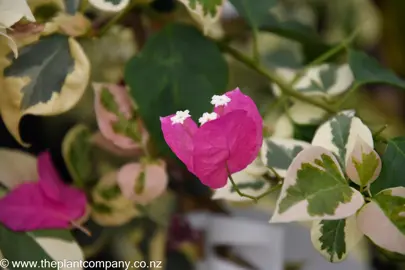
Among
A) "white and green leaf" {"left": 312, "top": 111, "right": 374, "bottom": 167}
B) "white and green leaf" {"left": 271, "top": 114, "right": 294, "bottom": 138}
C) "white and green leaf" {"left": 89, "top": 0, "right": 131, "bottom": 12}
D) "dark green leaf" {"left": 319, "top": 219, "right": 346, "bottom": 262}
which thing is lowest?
"white and green leaf" {"left": 271, "top": 114, "right": 294, "bottom": 138}

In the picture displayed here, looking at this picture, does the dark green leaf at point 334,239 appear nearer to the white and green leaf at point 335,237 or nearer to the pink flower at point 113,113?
the white and green leaf at point 335,237

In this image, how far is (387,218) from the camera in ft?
1.10

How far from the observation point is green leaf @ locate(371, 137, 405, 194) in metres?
0.36

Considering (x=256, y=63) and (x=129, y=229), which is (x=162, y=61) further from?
(x=129, y=229)

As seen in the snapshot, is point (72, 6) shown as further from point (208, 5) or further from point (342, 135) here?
point (342, 135)

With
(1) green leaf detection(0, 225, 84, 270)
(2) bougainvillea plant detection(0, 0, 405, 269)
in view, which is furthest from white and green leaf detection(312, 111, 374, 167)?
(1) green leaf detection(0, 225, 84, 270)

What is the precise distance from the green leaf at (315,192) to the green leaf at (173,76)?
12 centimetres

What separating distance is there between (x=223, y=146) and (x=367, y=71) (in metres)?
0.21

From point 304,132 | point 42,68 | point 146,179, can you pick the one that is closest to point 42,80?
point 42,68

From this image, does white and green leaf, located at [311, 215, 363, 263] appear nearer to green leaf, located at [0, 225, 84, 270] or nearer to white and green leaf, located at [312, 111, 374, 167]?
white and green leaf, located at [312, 111, 374, 167]

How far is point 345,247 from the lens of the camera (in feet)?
1.19

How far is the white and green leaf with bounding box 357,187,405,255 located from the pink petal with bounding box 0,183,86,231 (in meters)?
0.24

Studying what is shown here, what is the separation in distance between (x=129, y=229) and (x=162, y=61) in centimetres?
21

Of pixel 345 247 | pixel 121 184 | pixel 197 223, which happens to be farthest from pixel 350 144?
pixel 197 223
